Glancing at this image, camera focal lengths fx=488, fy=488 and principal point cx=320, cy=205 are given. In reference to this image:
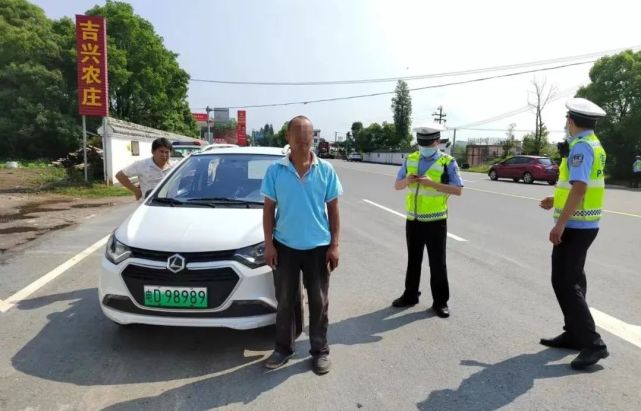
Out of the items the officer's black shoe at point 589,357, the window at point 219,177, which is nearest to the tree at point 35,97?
the window at point 219,177

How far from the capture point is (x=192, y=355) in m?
3.65

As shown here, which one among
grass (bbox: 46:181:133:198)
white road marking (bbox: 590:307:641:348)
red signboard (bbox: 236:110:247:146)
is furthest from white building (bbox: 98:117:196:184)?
red signboard (bbox: 236:110:247:146)

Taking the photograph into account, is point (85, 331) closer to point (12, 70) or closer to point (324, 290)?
point (324, 290)

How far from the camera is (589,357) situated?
11.4ft

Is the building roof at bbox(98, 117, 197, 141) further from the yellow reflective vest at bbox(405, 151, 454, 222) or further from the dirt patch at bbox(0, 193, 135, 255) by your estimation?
the yellow reflective vest at bbox(405, 151, 454, 222)

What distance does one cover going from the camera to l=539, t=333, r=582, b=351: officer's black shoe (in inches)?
151

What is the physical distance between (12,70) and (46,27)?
604cm

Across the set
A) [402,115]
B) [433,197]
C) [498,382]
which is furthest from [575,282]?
[402,115]

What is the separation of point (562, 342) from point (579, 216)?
3.48 ft

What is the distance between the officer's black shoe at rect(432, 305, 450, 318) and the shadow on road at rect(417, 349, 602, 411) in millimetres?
904

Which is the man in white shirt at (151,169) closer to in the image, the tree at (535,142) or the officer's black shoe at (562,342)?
the officer's black shoe at (562,342)

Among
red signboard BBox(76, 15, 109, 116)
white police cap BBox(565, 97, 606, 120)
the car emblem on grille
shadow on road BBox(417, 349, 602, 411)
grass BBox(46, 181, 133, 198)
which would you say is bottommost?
shadow on road BBox(417, 349, 602, 411)

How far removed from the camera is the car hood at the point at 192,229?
3.54 meters

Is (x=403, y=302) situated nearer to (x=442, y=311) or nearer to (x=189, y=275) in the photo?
(x=442, y=311)
